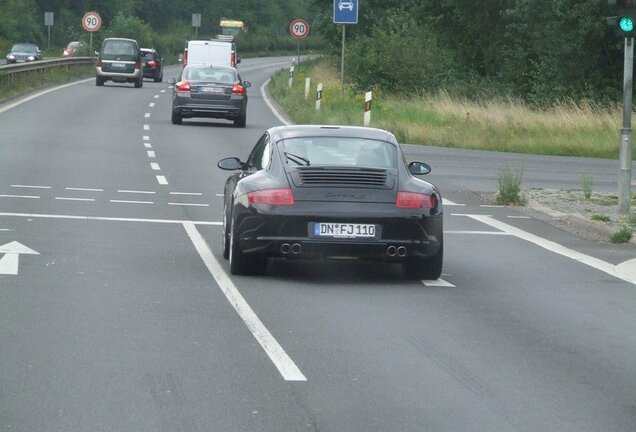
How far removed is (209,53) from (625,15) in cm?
3755

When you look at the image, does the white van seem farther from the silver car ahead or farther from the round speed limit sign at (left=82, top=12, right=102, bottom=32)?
the round speed limit sign at (left=82, top=12, right=102, bottom=32)

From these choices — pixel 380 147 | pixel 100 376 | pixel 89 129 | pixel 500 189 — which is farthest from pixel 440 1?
pixel 100 376

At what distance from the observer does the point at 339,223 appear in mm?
12773

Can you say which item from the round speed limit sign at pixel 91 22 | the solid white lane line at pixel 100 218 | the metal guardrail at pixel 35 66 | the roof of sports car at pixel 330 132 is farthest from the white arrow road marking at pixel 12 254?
the round speed limit sign at pixel 91 22

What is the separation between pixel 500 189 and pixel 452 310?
10.3 metres

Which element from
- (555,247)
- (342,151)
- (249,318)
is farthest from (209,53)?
(249,318)

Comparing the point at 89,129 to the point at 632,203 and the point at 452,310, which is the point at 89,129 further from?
the point at 452,310

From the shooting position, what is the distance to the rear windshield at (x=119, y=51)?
194 feet

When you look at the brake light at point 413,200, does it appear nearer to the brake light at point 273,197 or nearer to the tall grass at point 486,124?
the brake light at point 273,197

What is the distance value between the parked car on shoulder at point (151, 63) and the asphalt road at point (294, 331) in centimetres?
5046

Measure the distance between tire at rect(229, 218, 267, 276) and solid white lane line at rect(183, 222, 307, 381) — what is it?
13 centimetres

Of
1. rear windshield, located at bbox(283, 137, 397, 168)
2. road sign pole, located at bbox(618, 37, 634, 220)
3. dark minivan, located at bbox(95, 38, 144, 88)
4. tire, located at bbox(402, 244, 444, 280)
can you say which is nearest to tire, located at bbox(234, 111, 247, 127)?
road sign pole, located at bbox(618, 37, 634, 220)

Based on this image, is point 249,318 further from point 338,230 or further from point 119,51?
point 119,51

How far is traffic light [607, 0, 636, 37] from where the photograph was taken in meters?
18.2
